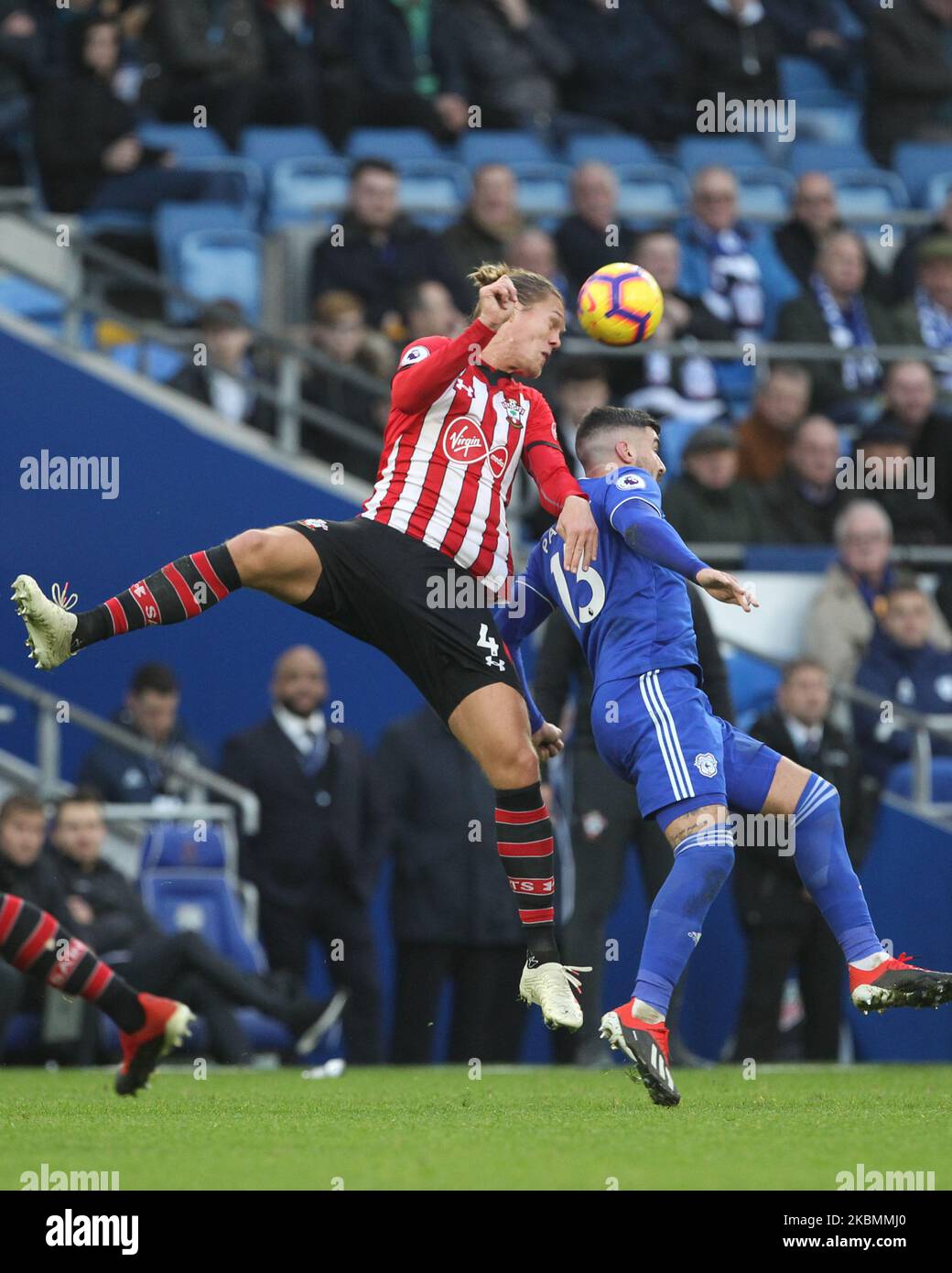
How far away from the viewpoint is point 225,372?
12461 millimetres

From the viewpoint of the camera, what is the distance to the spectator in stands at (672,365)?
1347cm

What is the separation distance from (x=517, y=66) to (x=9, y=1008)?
31.9 feet

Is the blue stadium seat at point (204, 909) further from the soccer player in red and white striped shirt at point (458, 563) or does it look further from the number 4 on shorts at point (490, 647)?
the number 4 on shorts at point (490, 647)

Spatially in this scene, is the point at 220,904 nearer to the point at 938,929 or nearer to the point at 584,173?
the point at 938,929

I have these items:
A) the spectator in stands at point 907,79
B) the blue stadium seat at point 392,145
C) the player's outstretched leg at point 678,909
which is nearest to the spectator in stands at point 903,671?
the player's outstretched leg at point 678,909

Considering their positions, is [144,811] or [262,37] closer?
[144,811]

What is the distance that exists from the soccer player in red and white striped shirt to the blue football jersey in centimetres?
9

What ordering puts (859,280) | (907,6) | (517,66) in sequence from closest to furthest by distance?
1. (859,280)
2. (517,66)
3. (907,6)

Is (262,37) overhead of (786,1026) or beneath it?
overhead

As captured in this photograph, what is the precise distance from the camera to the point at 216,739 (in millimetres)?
12523

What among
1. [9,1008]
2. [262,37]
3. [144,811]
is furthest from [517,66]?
[9,1008]

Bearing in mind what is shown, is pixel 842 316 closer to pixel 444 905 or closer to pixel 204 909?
pixel 444 905

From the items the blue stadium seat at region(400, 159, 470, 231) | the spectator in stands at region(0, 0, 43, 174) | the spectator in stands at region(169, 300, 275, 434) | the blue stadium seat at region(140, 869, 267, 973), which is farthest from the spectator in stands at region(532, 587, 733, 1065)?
the spectator in stands at region(0, 0, 43, 174)

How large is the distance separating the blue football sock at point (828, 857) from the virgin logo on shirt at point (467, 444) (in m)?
1.57
